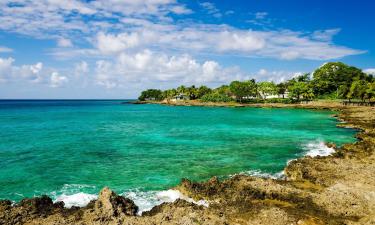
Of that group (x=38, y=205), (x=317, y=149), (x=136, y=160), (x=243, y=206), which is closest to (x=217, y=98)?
(x=317, y=149)

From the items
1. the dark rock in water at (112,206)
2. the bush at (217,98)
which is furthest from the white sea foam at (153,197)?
the bush at (217,98)

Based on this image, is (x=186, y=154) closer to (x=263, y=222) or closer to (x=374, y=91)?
(x=263, y=222)

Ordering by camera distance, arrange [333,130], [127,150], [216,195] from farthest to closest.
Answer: [333,130]
[127,150]
[216,195]

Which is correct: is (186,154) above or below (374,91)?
below

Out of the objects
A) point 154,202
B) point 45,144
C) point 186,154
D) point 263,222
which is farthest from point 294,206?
point 45,144

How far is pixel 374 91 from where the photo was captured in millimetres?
99438

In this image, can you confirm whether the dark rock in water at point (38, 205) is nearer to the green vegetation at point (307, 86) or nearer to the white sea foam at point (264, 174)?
the white sea foam at point (264, 174)

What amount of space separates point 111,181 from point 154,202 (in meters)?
6.61

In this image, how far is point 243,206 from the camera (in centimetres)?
1769

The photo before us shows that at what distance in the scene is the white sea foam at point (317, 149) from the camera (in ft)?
116

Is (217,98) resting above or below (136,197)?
above

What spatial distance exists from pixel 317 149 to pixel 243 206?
78.5 feet

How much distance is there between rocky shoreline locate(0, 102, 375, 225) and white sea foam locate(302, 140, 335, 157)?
39.9ft

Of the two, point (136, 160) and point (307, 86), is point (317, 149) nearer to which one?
point (136, 160)
